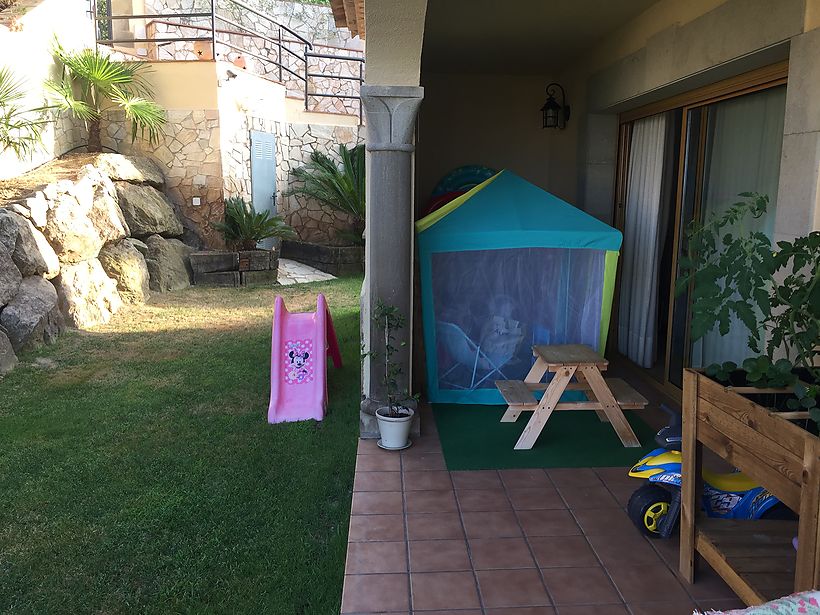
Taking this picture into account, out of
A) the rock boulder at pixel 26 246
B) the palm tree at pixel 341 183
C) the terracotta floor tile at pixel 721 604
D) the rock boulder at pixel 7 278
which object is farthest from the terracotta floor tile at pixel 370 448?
the palm tree at pixel 341 183

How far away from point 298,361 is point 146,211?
18.9ft

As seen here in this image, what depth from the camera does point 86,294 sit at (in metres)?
7.55

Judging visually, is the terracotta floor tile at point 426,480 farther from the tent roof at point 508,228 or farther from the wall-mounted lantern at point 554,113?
the wall-mounted lantern at point 554,113

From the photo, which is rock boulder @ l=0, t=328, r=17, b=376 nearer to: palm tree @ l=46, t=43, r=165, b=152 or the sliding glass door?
palm tree @ l=46, t=43, r=165, b=152

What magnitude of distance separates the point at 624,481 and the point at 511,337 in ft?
4.89

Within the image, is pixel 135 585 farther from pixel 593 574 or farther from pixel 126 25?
pixel 126 25

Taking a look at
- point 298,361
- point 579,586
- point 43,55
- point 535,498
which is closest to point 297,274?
point 43,55

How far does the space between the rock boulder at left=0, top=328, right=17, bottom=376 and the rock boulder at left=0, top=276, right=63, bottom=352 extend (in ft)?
0.59

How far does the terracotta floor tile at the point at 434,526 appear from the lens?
299 cm

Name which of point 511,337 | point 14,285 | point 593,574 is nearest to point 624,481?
point 593,574

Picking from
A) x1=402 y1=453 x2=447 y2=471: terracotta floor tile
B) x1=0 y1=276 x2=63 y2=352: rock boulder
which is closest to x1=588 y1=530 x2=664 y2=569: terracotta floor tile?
x1=402 y1=453 x2=447 y2=471: terracotta floor tile

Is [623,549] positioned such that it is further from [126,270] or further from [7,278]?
[126,270]

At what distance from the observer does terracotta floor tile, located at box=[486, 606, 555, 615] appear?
2.45m

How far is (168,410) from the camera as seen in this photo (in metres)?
4.79
